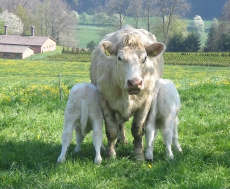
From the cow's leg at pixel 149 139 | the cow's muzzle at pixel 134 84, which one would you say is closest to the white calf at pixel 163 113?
the cow's leg at pixel 149 139

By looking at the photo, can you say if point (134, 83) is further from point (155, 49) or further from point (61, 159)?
point (61, 159)

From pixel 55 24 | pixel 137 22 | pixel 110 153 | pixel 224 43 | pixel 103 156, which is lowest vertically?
pixel 224 43

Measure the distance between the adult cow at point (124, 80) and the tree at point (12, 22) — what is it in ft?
379

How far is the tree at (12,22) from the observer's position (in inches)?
4604

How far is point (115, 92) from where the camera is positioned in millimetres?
6840

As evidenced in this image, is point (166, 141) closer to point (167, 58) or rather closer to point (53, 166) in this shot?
point (53, 166)

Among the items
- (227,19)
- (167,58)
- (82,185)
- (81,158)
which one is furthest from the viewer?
(227,19)

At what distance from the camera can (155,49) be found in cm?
670

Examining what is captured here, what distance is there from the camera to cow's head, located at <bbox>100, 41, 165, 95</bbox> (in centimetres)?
591

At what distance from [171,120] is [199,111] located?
12.5ft

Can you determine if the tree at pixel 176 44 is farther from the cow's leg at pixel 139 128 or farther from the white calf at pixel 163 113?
the cow's leg at pixel 139 128

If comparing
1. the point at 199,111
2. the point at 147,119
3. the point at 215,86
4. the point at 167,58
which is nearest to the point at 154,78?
the point at 147,119

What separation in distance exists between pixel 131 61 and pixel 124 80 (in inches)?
13.0

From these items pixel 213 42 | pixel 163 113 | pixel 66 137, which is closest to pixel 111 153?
pixel 66 137
